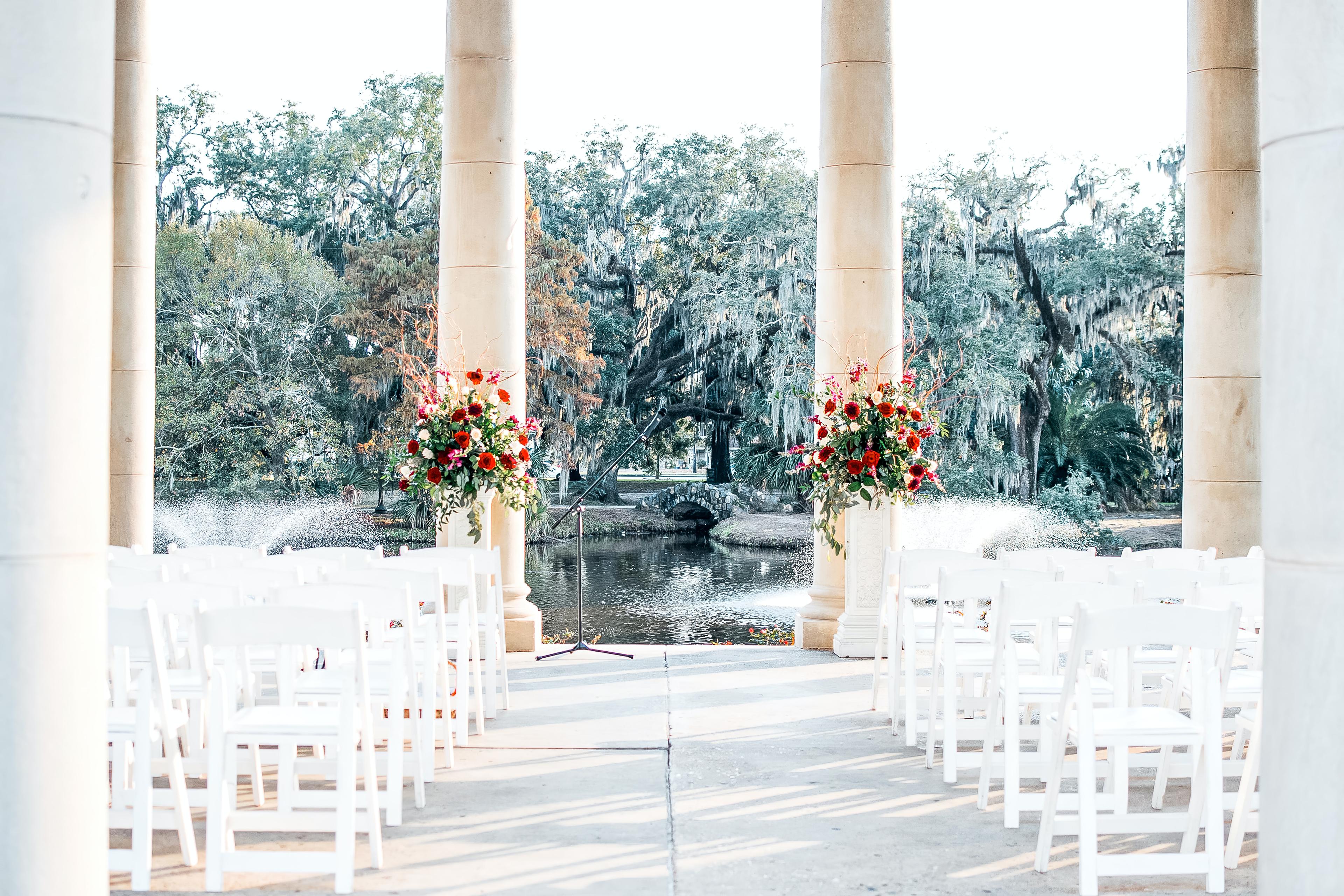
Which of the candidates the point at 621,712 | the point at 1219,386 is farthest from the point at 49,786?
the point at 1219,386

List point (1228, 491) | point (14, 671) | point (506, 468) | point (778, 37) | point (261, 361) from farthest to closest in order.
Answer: point (778, 37) → point (261, 361) → point (1228, 491) → point (506, 468) → point (14, 671)

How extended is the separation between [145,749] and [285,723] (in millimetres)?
569

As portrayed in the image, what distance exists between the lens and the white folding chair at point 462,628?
7285mm

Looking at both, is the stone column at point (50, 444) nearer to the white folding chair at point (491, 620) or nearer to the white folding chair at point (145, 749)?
the white folding chair at point (145, 749)

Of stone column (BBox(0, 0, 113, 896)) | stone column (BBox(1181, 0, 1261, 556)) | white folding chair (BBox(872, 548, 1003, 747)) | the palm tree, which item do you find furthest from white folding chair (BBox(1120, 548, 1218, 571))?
the palm tree

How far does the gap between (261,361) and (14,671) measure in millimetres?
25901

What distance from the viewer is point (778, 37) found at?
37625 millimetres

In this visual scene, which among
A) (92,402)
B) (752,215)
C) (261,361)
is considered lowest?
(92,402)

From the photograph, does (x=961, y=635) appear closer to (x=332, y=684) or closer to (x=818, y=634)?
(x=818, y=634)

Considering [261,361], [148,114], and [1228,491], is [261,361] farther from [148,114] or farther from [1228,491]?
[1228,491]

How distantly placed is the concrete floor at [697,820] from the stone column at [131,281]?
194 inches

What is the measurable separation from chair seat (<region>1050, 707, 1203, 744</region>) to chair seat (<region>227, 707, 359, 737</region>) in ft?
10.6

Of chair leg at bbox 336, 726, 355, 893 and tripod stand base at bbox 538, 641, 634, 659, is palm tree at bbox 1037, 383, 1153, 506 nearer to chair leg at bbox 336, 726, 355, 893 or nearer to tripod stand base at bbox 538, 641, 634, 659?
tripod stand base at bbox 538, 641, 634, 659

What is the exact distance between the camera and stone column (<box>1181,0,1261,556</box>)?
35.0 feet
